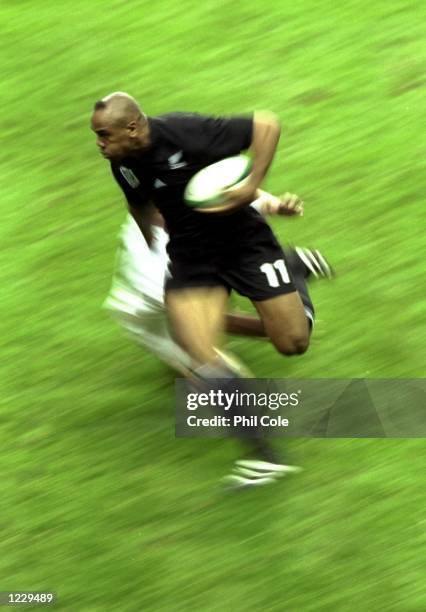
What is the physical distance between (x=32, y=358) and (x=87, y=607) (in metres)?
2.10

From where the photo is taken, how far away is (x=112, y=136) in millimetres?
8180

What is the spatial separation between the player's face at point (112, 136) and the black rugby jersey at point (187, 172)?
0.12 metres

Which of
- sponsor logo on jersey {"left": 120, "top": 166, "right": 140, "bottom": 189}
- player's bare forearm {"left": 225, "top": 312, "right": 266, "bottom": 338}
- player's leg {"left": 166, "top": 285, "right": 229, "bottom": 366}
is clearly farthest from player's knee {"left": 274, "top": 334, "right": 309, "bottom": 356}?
sponsor logo on jersey {"left": 120, "top": 166, "right": 140, "bottom": 189}

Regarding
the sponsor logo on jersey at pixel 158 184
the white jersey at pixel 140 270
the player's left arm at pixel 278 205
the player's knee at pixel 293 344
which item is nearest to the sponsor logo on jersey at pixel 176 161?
the sponsor logo on jersey at pixel 158 184

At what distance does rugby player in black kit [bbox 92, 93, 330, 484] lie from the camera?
27.0ft

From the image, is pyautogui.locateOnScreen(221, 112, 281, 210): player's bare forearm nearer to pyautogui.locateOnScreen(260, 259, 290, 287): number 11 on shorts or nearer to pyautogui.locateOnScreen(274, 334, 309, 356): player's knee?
pyautogui.locateOnScreen(260, 259, 290, 287): number 11 on shorts

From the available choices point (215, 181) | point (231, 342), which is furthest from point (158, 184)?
point (231, 342)

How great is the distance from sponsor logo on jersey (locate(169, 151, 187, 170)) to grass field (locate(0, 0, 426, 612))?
1601mm

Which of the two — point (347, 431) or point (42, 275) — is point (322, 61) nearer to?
point (42, 275)

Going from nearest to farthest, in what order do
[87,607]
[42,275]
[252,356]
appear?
[87,607] < [252,356] < [42,275]

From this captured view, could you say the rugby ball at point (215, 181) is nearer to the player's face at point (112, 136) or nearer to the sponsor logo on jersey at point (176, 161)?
the sponsor logo on jersey at point (176, 161)

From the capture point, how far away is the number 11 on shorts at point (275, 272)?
855cm

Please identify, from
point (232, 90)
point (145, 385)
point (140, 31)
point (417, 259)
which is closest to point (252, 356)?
point (145, 385)

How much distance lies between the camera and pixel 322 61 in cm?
1172
